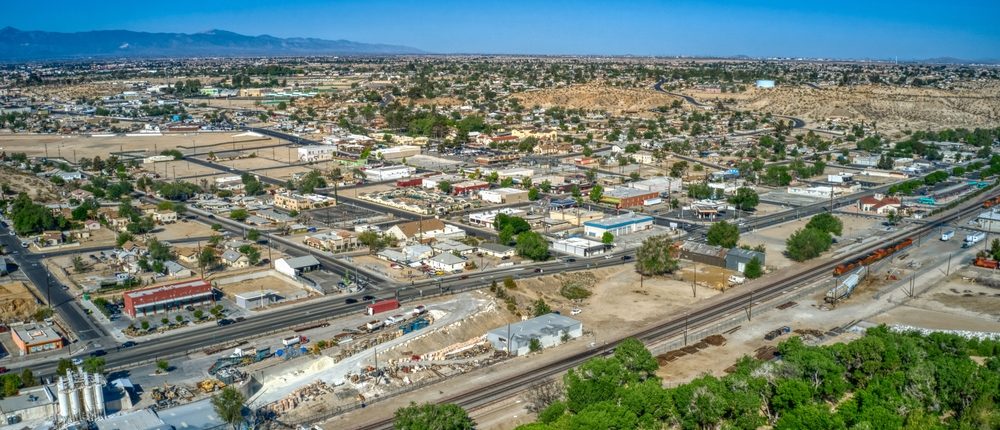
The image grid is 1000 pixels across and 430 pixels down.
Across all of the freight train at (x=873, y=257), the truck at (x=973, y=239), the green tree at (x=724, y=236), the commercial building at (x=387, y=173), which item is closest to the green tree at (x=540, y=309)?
the green tree at (x=724, y=236)

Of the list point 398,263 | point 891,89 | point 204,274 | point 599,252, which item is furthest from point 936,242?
point 891,89

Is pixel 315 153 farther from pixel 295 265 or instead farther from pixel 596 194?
→ pixel 295 265

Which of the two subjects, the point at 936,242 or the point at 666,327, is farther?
the point at 936,242

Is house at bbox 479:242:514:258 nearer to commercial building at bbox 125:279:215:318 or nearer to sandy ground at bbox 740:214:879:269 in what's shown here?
sandy ground at bbox 740:214:879:269

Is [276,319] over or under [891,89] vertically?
under

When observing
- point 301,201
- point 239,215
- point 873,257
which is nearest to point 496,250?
point 239,215

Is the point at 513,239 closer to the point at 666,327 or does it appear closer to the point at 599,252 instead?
the point at 599,252

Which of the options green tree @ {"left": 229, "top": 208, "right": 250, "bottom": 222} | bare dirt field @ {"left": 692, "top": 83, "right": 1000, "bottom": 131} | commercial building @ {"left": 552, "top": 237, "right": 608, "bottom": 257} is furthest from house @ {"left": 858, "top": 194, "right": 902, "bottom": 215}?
bare dirt field @ {"left": 692, "top": 83, "right": 1000, "bottom": 131}
